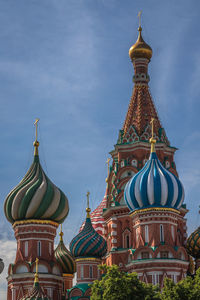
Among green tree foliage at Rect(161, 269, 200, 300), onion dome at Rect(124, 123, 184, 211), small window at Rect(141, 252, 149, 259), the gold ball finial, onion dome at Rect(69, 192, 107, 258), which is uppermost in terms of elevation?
the gold ball finial

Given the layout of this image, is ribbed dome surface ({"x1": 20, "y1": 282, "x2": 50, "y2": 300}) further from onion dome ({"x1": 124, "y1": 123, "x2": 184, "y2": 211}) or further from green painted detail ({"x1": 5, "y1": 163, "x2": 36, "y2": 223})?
onion dome ({"x1": 124, "y1": 123, "x2": 184, "y2": 211})

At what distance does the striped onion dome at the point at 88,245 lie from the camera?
41969mm

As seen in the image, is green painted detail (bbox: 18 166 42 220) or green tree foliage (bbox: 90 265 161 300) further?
green painted detail (bbox: 18 166 42 220)

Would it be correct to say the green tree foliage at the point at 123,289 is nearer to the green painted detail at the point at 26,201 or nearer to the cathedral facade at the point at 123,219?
the cathedral facade at the point at 123,219

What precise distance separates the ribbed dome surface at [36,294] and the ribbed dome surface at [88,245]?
6.34m

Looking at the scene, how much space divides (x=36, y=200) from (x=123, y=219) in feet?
18.0

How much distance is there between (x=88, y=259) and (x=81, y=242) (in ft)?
3.59

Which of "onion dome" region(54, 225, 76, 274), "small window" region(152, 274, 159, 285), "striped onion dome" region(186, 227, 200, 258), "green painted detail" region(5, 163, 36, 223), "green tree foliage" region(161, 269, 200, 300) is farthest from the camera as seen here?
"onion dome" region(54, 225, 76, 274)

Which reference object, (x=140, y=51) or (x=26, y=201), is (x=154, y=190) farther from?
(x=140, y=51)

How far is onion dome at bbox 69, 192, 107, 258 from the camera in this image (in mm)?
41969

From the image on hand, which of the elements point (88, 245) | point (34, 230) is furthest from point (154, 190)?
point (34, 230)

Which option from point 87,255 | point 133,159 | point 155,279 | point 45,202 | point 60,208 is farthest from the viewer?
point 133,159

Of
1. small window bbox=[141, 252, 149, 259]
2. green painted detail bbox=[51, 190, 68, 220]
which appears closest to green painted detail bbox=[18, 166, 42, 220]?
green painted detail bbox=[51, 190, 68, 220]

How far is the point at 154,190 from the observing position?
122 ft
